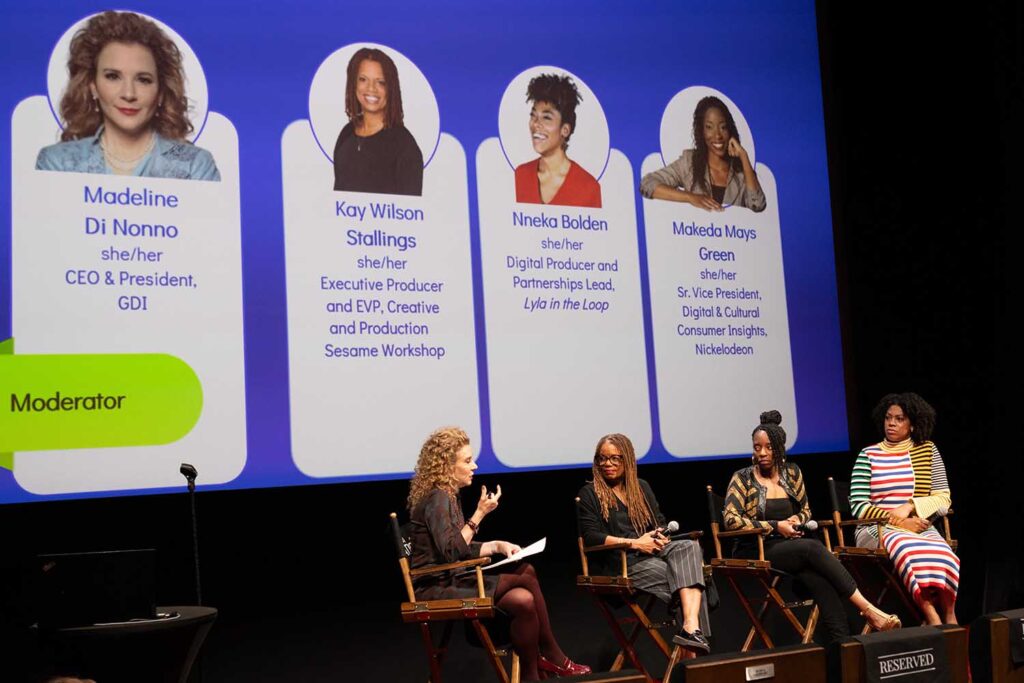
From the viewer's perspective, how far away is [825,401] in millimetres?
5391

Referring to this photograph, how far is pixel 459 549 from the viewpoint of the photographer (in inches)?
157

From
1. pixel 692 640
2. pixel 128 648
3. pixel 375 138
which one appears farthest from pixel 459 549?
pixel 375 138

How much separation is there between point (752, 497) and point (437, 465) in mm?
1430

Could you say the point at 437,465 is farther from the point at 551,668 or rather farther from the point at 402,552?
the point at 551,668

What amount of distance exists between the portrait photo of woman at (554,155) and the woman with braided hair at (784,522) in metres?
1.29

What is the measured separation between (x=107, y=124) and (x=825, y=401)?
11.4 ft

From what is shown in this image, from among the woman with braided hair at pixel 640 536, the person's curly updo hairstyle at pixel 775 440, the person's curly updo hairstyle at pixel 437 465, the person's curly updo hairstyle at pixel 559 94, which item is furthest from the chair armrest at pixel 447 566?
the person's curly updo hairstyle at pixel 559 94

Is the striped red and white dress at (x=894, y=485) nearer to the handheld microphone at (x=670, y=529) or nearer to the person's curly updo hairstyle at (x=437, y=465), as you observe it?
the handheld microphone at (x=670, y=529)

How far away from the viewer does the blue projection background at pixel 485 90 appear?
4.25 metres

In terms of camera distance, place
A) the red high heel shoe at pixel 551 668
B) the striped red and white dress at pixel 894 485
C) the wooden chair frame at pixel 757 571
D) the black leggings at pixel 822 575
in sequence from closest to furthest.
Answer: the red high heel shoe at pixel 551 668 → the black leggings at pixel 822 575 → the wooden chair frame at pixel 757 571 → the striped red and white dress at pixel 894 485

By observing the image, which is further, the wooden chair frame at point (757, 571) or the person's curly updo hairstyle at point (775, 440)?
the person's curly updo hairstyle at point (775, 440)

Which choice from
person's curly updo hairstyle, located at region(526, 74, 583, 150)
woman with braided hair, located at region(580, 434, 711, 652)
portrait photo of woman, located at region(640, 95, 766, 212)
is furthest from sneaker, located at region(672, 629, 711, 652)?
person's curly updo hairstyle, located at region(526, 74, 583, 150)

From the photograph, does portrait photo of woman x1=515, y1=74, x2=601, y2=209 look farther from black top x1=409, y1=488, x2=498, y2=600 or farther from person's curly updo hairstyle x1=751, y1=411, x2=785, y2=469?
black top x1=409, y1=488, x2=498, y2=600

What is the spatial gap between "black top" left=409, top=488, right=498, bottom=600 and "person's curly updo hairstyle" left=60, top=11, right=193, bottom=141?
1.70 m
